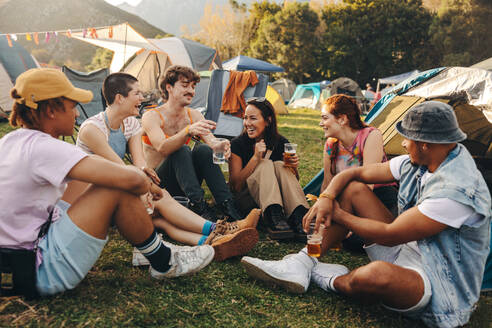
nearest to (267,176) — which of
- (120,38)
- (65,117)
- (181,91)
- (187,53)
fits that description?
(181,91)

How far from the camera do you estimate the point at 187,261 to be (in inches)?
87.5

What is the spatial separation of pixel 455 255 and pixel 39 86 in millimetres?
2191

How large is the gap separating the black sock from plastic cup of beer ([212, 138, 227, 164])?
1125 millimetres

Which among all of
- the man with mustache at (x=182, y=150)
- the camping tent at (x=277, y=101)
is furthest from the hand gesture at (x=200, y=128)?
the camping tent at (x=277, y=101)

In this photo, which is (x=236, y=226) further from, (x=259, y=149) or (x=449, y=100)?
(x=449, y=100)

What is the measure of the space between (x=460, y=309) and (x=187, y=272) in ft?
5.08

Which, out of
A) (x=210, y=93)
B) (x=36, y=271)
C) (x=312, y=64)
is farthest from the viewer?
(x=312, y=64)

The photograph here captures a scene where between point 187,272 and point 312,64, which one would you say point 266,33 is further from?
point 187,272

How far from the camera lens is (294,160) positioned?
3012mm

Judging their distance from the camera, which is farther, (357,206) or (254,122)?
(254,122)

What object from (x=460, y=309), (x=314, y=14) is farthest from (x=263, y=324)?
(x=314, y=14)

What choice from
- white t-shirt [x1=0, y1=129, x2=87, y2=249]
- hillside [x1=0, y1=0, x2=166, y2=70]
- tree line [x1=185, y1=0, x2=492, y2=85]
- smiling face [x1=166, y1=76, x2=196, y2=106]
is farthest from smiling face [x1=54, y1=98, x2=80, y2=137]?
hillside [x1=0, y1=0, x2=166, y2=70]

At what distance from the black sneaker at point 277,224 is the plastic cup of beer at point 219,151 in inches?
23.5

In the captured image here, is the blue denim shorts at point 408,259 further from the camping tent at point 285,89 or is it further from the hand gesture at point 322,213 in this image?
the camping tent at point 285,89
